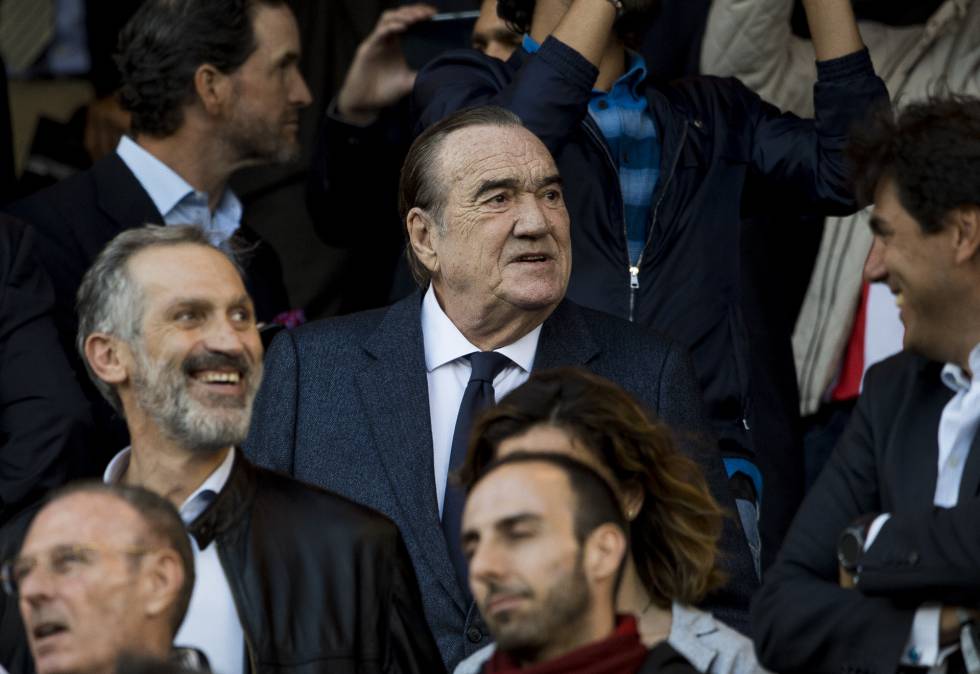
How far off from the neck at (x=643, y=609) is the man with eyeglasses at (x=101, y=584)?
2.73ft

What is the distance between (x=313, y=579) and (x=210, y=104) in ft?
8.57

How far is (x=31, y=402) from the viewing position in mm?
5176

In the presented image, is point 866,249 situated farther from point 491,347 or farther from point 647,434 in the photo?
point 647,434

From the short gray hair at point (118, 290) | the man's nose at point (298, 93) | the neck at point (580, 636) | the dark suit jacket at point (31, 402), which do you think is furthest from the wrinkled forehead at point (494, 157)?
the man's nose at point (298, 93)

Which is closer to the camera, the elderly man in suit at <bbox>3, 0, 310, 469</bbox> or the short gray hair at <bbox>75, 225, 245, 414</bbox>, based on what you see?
the short gray hair at <bbox>75, 225, 245, 414</bbox>

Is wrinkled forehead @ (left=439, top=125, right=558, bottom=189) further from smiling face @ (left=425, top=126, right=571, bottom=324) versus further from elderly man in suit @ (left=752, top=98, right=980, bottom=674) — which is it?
elderly man in suit @ (left=752, top=98, right=980, bottom=674)

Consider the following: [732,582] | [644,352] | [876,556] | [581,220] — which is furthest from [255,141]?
[876,556]

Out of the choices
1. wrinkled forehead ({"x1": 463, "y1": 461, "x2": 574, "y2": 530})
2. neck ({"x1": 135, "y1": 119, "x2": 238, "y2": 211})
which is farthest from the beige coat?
wrinkled forehead ({"x1": 463, "y1": 461, "x2": 574, "y2": 530})

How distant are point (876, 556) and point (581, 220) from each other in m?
1.72

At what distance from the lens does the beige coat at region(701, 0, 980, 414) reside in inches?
233

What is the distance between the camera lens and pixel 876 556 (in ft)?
12.2

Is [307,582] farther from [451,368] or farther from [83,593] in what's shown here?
[451,368]

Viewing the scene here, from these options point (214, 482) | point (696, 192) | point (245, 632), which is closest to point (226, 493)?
point (214, 482)

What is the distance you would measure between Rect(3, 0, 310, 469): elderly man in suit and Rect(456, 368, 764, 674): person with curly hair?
236cm
